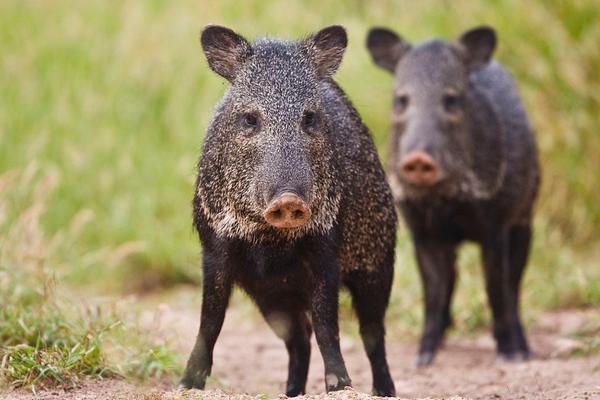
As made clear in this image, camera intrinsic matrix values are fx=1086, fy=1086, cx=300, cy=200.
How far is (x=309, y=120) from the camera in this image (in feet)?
13.3

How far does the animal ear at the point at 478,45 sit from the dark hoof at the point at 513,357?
1.80 metres

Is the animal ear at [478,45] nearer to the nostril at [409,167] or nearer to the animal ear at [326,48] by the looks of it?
the nostril at [409,167]

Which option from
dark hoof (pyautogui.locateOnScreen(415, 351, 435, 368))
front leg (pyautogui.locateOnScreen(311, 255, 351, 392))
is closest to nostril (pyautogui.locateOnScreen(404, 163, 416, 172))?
dark hoof (pyautogui.locateOnScreen(415, 351, 435, 368))

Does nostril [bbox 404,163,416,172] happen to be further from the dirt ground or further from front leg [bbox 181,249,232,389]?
front leg [bbox 181,249,232,389]

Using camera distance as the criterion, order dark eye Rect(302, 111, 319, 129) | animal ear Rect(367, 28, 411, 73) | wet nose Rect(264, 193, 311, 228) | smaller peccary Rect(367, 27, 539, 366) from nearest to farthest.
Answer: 1. wet nose Rect(264, 193, 311, 228)
2. dark eye Rect(302, 111, 319, 129)
3. smaller peccary Rect(367, 27, 539, 366)
4. animal ear Rect(367, 28, 411, 73)

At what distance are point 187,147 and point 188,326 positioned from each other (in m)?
3.07

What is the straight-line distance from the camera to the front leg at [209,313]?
13.4ft

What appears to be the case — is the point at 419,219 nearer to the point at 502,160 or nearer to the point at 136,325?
the point at 502,160

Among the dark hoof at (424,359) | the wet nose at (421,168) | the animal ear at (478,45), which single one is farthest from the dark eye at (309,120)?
the animal ear at (478,45)

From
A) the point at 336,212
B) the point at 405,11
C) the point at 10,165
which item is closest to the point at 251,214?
the point at 336,212

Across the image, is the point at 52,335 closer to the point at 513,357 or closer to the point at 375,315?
the point at 375,315

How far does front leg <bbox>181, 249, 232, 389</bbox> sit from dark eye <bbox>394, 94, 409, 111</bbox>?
2.85 m

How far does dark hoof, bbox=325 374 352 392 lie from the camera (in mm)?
3908

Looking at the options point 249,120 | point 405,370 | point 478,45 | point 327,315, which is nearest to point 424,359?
point 405,370
